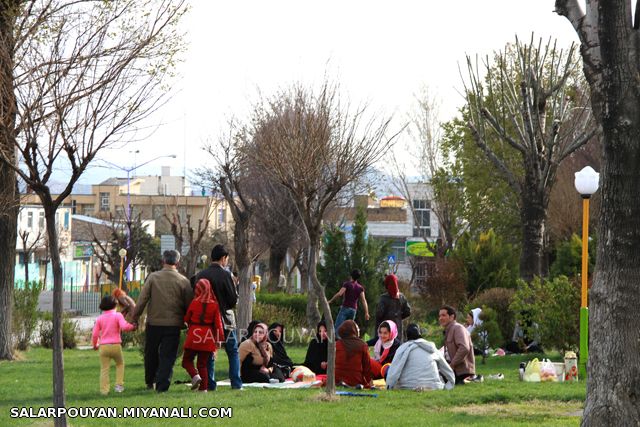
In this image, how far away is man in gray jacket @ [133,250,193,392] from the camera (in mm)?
13742

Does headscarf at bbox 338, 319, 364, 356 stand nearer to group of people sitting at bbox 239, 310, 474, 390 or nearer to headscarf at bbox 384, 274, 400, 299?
group of people sitting at bbox 239, 310, 474, 390

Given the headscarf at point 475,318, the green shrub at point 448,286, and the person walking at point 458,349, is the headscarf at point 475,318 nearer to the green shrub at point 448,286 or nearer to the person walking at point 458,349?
the person walking at point 458,349

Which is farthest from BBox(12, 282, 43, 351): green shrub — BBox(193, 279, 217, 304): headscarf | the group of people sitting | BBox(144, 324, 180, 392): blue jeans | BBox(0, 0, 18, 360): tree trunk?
BBox(193, 279, 217, 304): headscarf

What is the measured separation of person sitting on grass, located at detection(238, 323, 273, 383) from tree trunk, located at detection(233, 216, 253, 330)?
29.9ft

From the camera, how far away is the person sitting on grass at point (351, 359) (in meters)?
14.7

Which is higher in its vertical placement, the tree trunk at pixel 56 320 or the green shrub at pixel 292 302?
the tree trunk at pixel 56 320

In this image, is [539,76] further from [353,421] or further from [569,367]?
[353,421]

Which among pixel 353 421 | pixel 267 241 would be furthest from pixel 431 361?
pixel 267 241

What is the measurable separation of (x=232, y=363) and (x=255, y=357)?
1.17m

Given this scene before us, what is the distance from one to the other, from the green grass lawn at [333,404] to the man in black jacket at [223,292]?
1.42 feet

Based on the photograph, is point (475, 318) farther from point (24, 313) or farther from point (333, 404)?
point (333, 404)

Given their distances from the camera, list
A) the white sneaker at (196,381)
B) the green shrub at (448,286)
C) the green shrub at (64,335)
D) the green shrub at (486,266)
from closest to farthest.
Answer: the white sneaker at (196,381)
the green shrub at (64,335)
the green shrub at (448,286)
the green shrub at (486,266)

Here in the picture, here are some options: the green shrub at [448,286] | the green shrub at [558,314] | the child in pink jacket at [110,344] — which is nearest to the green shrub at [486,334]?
the green shrub at [558,314]

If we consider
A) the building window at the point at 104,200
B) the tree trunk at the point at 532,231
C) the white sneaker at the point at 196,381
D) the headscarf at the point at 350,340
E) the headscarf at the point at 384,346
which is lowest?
the white sneaker at the point at 196,381
